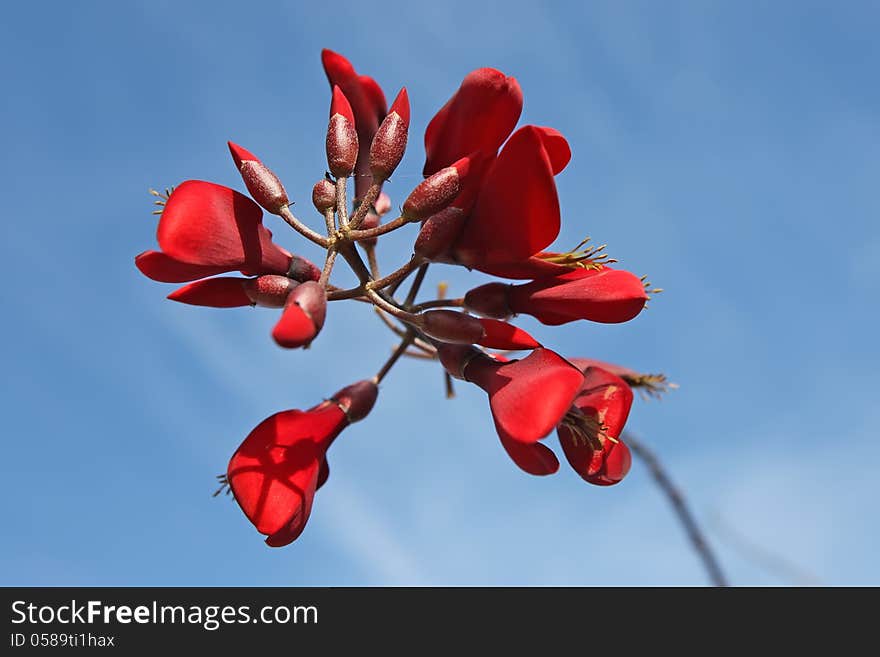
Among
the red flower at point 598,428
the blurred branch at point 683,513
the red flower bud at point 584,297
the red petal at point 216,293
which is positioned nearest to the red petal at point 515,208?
the red flower bud at point 584,297

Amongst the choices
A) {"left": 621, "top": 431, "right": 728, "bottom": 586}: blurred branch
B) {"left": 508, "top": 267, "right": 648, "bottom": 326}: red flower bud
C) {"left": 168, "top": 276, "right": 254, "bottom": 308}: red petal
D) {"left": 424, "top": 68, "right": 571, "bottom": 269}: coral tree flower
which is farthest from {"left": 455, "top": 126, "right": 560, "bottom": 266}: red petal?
{"left": 621, "top": 431, "right": 728, "bottom": 586}: blurred branch

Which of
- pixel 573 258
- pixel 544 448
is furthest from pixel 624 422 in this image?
pixel 573 258

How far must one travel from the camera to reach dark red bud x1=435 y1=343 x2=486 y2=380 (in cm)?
174

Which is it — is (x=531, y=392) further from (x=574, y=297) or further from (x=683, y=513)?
(x=683, y=513)

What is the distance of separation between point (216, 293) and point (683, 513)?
2503mm

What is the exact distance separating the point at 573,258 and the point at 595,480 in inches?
18.1

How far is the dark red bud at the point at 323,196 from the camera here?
5.41 ft

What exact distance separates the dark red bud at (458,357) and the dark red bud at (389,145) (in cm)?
38

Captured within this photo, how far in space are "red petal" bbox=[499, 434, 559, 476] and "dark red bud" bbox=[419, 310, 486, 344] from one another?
9.0 inches

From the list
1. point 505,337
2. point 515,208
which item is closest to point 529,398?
point 505,337

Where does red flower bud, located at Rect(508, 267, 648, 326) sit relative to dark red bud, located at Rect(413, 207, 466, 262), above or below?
below

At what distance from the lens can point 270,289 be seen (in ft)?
5.30

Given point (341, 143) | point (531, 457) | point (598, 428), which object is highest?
point (341, 143)

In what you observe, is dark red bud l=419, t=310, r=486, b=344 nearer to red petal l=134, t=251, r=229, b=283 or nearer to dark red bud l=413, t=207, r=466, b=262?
dark red bud l=413, t=207, r=466, b=262
